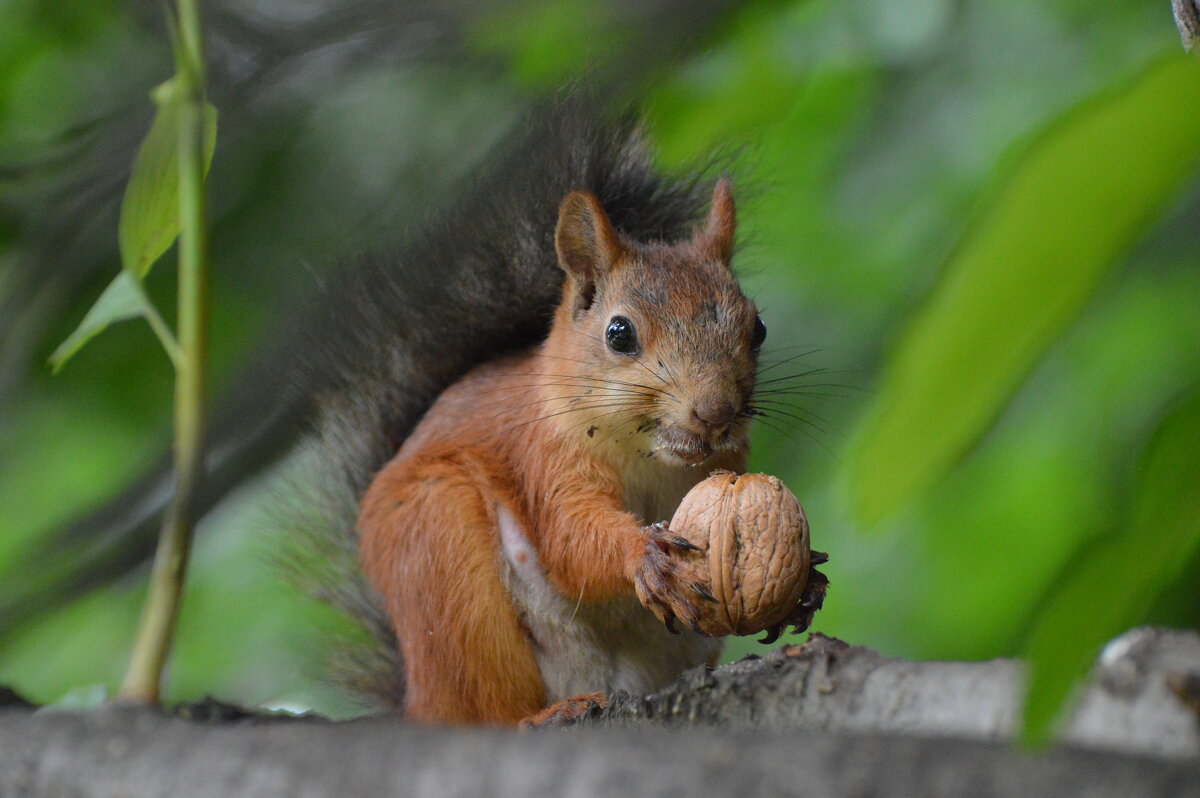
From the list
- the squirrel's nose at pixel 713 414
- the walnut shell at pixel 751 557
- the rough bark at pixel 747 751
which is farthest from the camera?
the squirrel's nose at pixel 713 414

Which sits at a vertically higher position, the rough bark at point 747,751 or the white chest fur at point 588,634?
the white chest fur at point 588,634

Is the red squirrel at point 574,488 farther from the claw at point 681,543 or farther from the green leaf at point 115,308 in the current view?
the green leaf at point 115,308

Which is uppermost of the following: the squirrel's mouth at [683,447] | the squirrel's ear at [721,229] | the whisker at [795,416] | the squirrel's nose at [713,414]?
the squirrel's ear at [721,229]

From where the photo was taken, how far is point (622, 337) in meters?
1.57

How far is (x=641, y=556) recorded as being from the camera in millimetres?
1373

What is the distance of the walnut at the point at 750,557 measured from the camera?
1.25 meters

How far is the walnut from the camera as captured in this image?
1253 millimetres

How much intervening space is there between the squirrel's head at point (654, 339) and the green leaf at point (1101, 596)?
3.48 ft

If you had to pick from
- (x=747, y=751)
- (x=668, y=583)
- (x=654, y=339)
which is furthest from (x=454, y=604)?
(x=747, y=751)

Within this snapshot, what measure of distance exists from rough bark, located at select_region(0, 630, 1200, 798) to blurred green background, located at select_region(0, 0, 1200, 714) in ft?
1.54

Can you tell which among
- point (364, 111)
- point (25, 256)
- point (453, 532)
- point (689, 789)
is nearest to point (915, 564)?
point (453, 532)

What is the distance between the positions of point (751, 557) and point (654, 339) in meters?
0.40

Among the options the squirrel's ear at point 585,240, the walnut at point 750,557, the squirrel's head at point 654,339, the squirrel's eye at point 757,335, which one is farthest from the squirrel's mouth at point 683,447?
the squirrel's ear at point 585,240

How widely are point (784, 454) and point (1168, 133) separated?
5.43 ft
